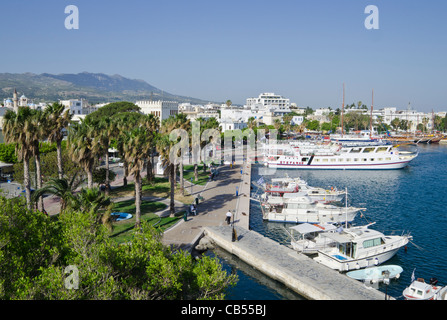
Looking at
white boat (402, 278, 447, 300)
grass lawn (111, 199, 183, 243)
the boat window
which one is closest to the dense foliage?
grass lawn (111, 199, 183, 243)

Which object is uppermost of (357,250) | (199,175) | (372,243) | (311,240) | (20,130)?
(20,130)

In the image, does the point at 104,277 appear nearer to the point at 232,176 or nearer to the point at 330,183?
the point at 232,176

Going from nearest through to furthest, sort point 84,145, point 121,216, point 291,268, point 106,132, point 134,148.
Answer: point 291,268 → point 134,148 → point 84,145 → point 121,216 → point 106,132

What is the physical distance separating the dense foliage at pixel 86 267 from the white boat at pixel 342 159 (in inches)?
2326

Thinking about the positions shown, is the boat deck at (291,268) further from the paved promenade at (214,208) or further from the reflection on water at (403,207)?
the reflection on water at (403,207)

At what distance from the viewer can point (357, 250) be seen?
86.1 ft

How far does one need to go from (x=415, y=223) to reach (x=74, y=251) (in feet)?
111

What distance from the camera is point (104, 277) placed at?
1388 centimetres

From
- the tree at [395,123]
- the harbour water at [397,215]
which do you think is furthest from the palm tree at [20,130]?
the tree at [395,123]

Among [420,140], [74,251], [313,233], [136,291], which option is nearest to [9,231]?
[74,251]

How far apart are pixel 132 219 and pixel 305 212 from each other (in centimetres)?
1798

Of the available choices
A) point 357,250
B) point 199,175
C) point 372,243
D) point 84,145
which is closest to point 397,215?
point 372,243

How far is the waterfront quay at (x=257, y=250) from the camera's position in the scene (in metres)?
21.1

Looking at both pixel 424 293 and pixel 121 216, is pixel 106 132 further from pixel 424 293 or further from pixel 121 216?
pixel 424 293
